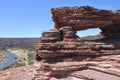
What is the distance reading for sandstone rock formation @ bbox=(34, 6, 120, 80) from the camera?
36.8 meters

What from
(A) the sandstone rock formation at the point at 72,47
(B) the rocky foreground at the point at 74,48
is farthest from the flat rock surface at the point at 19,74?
(A) the sandstone rock formation at the point at 72,47

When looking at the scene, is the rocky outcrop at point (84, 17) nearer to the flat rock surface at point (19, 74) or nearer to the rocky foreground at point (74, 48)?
the rocky foreground at point (74, 48)

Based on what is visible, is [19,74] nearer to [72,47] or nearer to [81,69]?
[72,47]

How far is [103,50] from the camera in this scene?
38.0 m

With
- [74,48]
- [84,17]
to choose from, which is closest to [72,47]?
[74,48]

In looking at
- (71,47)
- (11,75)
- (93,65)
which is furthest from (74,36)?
(11,75)

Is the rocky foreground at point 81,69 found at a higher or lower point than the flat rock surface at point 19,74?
higher

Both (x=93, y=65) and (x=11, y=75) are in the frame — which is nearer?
(x=93, y=65)

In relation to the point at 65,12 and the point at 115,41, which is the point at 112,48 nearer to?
the point at 115,41

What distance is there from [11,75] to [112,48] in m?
19.2

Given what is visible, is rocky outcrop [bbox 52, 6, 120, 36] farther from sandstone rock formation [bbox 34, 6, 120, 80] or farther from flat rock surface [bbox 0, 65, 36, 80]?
flat rock surface [bbox 0, 65, 36, 80]

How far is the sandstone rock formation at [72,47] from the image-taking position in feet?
121

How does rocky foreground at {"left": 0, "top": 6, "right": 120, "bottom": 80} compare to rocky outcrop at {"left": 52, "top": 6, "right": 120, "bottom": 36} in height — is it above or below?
below

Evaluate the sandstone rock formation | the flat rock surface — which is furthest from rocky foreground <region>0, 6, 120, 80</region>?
the flat rock surface
